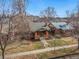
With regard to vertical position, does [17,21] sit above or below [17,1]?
below

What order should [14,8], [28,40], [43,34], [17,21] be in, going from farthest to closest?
[43,34] < [28,40] < [17,21] < [14,8]

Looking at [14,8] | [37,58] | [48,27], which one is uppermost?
[14,8]

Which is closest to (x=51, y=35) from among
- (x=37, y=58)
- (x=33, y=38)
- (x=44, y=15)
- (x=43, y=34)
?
(x=43, y=34)

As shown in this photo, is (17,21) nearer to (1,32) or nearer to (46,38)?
(1,32)

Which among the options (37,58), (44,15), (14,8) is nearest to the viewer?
(14,8)

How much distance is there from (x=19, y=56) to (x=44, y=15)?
18.8m

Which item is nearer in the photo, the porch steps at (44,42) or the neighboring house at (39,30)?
→ the porch steps at (44,42)

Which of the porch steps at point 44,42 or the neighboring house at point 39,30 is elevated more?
the neighboring house at point 39,30

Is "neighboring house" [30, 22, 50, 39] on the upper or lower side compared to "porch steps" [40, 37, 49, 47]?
upper

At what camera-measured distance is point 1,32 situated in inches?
631

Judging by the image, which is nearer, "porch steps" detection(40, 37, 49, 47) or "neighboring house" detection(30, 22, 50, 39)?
"porch steps" detection(40, 37, 49, 47)

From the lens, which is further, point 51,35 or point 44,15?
point 44,15

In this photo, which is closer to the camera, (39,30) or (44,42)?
(44,42)

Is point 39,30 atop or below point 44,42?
atop
